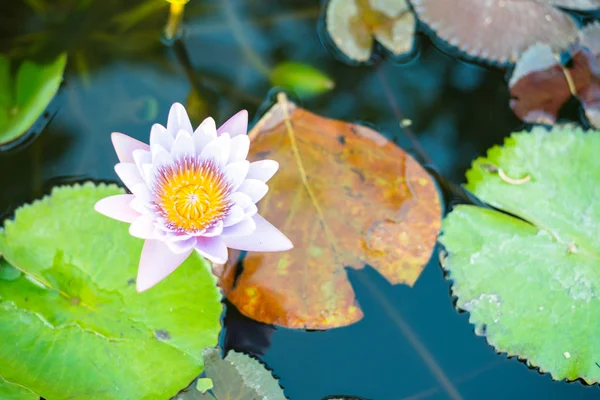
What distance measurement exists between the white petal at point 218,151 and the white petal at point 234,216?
167 millimetres

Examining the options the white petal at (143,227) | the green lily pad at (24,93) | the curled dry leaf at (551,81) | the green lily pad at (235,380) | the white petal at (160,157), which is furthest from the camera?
the curled dry leaf at (551,81)

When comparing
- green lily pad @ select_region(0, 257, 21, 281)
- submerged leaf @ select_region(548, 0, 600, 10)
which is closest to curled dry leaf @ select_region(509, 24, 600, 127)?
submerged leaf @ select_region(548, 0, 600, 10)

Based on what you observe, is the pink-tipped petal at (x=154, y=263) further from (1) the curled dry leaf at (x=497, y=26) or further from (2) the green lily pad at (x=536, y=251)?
(1) the curled dry leaf at (x=497, y=26)

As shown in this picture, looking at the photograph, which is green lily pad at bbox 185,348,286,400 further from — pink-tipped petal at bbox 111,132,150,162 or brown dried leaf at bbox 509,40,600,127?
brown dried leaf at bbox 509,40,600,127

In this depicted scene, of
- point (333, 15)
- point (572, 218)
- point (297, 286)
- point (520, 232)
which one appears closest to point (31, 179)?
point (297, 286)

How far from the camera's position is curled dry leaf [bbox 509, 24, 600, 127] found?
2.68 meters

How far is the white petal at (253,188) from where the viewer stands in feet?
5.82

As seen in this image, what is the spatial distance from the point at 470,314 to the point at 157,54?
85.9 inches

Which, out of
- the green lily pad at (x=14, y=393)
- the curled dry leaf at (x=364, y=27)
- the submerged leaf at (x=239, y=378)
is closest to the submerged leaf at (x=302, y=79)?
the curled dry leaf at (x=364, y=27)

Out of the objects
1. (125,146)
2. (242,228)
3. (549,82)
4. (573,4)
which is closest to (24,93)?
(125,146)

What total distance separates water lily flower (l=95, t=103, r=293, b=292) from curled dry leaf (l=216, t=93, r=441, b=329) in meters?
0.45

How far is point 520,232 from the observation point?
2.31 meters

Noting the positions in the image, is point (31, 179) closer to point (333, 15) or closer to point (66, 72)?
point (66, 72)

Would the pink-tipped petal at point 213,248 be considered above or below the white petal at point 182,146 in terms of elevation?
below
